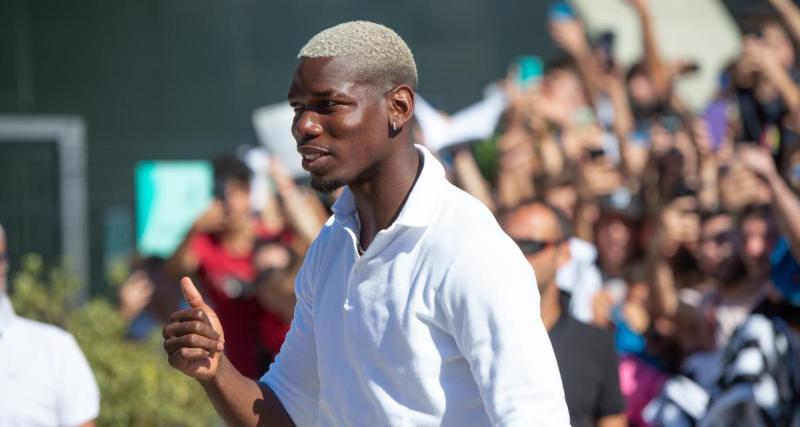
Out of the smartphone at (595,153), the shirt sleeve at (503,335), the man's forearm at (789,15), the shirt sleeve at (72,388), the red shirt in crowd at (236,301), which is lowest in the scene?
the red shirt in crowd at (236,301)

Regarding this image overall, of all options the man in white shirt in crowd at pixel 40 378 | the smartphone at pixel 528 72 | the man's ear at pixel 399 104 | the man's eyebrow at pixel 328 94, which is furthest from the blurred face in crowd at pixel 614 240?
the man's eyebrow at pixel 328 94

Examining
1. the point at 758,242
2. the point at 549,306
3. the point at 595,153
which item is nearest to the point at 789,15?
the point at 758,242

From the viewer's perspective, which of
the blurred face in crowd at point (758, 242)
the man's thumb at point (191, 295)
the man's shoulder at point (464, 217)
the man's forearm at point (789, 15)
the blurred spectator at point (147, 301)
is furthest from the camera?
the blurred spectator at point (147, 301)

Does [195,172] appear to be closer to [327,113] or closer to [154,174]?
[154,174]

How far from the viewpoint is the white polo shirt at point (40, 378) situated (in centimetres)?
488

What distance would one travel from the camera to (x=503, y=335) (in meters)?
2.78

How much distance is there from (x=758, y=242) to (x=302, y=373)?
3.30 meters

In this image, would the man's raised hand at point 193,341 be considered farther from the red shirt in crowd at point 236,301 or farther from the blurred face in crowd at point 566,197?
the blurred face in crowd at point 566,197

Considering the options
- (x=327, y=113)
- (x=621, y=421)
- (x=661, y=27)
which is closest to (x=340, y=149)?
(x=327, y=113)

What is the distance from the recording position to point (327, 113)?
2992mm

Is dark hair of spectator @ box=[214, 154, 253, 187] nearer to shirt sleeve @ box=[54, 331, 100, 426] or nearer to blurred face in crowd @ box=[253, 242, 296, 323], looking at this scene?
blurred face in crowd @ box=[253, 242, 296, 323]

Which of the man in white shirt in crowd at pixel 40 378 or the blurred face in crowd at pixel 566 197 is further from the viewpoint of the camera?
the blurred face in crowd at pixel 566 197

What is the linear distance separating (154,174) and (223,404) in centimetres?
934

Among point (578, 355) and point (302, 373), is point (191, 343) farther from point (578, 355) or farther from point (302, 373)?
point (578, 355)
